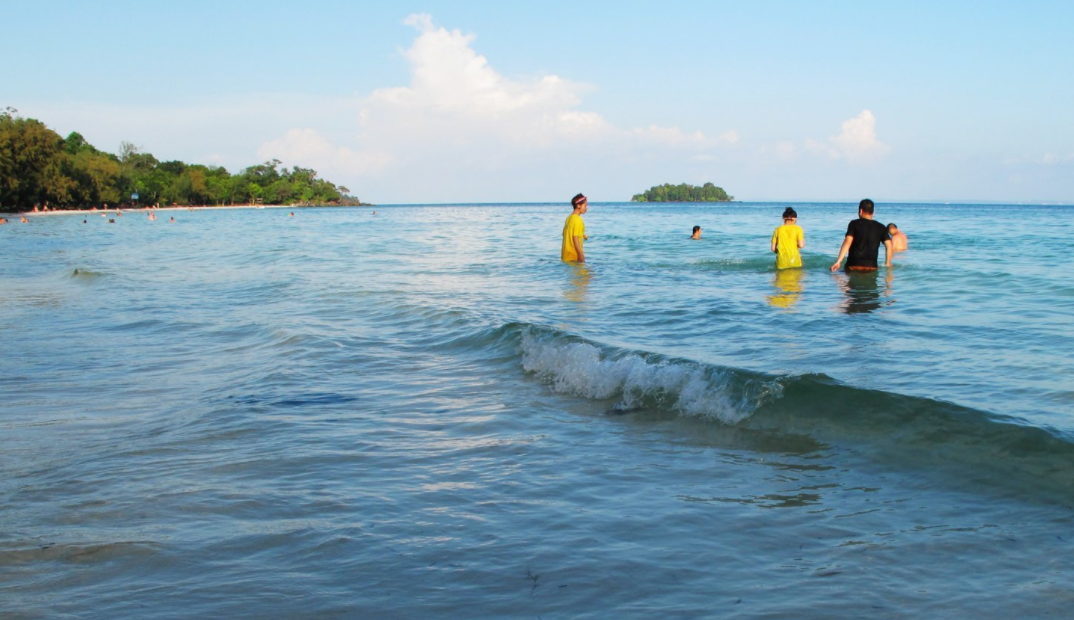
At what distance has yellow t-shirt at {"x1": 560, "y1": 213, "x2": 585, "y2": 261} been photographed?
1573 cm

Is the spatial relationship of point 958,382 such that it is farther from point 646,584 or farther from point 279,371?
point 279,371

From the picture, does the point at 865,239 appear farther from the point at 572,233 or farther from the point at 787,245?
the point at 572,233

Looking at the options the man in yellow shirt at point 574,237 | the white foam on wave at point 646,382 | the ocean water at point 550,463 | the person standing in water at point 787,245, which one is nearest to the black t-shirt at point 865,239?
the person standing in water at point 787,245

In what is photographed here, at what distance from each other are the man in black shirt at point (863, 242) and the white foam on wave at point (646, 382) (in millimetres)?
7204

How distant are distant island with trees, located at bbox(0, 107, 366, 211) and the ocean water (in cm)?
7782

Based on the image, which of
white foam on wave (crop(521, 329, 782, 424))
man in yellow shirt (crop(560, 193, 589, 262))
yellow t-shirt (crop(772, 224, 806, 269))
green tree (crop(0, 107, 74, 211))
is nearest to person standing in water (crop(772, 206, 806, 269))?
yellow t-shirt (crop(772, 224, 806, 269))

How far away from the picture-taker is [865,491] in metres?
4.50

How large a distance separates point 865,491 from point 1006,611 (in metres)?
1.45

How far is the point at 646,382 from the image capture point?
271 inches

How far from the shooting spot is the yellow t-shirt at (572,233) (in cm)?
1573

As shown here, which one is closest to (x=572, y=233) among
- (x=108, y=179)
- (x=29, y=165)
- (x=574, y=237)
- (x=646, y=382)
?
(x=574, y=237)

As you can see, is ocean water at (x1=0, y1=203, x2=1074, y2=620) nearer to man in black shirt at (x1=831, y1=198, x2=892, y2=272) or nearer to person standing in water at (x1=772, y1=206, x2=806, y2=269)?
man in black shirt at (x1=831, y1=198, x2=892, y2=272)

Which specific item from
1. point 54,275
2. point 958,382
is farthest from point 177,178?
point 958,382

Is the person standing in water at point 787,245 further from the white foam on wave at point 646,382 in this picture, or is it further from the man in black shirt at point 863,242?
the white foam on wave at point 646,382
